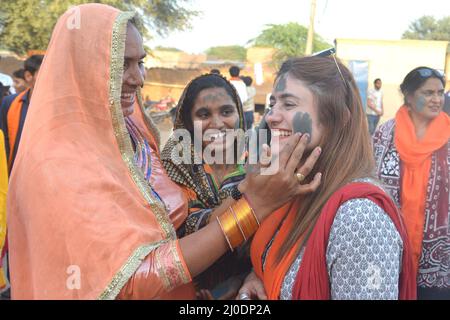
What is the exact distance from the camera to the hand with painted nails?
5.10 feet

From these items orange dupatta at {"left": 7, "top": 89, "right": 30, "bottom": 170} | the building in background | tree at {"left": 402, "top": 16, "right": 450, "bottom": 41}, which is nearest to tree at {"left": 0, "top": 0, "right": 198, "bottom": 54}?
the building in background

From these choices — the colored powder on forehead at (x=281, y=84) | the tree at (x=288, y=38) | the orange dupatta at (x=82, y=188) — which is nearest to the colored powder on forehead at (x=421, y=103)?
the colored powder on forehead at (x=281, y=84)

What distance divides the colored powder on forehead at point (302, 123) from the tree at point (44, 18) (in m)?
13.3

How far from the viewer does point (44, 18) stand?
15.0 meters

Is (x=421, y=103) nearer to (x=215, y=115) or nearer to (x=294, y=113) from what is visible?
(x=215, y=115)

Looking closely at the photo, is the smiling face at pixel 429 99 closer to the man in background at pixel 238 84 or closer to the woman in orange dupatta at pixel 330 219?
the woman in orange dupatta at pixel 330 219

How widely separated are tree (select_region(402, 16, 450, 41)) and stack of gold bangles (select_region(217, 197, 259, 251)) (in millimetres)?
42077

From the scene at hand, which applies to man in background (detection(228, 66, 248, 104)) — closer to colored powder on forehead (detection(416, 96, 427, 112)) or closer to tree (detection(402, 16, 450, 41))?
colored powder on forehead (detection(416, 96, 427, 112))

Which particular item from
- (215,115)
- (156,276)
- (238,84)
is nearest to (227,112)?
(215,115)

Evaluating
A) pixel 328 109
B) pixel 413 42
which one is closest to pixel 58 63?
pixel 328 109

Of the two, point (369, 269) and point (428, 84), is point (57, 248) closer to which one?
point (369, 269)

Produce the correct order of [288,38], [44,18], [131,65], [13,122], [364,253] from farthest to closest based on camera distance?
[288,38], [44,18], [13,122], [131,65], [364,253]

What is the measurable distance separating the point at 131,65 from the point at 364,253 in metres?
1.06
